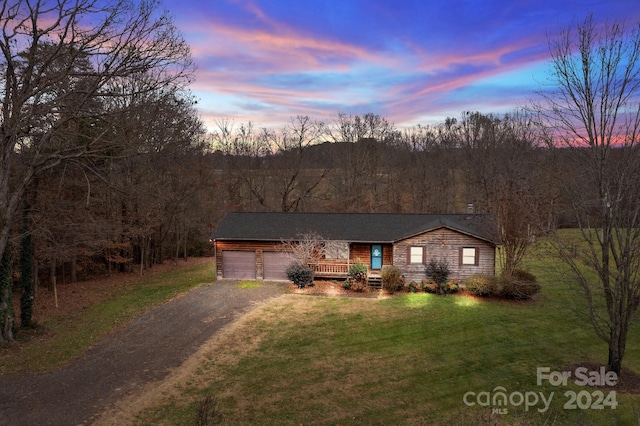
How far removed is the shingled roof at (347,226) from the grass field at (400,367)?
5.33m

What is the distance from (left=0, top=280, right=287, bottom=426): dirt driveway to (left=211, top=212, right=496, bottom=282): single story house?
5.17 metres

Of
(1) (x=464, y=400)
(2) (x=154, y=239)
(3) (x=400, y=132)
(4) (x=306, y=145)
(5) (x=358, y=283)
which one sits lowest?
(1) (x=464, y=400)

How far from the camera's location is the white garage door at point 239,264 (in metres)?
25.2

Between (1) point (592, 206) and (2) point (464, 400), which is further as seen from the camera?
(1) point (592, 206)

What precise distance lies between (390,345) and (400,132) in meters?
A: 47.5

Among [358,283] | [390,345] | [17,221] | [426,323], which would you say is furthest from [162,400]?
[17,221]

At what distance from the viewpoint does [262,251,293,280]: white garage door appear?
2480 centimetres

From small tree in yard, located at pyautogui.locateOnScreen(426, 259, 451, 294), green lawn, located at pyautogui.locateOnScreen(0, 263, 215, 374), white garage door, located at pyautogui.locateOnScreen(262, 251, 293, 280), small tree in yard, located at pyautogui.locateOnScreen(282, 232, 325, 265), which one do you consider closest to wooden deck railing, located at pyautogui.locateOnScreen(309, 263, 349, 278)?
small tree in yard, located at pyautogui.locateOnScreen(282, 232, 325, 265)

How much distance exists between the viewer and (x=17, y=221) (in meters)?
19.1

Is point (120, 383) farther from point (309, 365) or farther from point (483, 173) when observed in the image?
point (483, 173)

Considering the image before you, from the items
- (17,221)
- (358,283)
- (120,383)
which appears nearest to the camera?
(120,383)

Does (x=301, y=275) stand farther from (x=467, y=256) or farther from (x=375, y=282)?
(x=467, y=256)

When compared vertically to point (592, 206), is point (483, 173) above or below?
above

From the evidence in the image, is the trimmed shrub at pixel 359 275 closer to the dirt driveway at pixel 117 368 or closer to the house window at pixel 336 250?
the house window at pixel 336 250
